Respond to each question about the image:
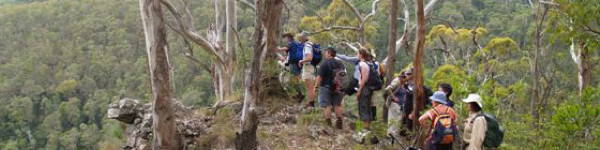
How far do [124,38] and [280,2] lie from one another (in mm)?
42671

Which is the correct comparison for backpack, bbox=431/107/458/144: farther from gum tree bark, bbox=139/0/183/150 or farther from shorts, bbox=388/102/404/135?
gum tree bark, bbox=139/0/183/150

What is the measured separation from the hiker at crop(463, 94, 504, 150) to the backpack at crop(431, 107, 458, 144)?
0.47 feet

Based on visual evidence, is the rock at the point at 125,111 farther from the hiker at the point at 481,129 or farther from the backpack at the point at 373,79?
the hiker at the point at 481,129

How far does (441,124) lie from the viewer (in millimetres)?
4207

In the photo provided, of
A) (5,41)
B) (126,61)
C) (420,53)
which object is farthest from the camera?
(5,41)

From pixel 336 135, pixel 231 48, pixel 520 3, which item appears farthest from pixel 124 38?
pixel 336 135

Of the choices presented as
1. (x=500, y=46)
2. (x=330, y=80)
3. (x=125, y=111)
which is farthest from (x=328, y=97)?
(x=500, y=46)

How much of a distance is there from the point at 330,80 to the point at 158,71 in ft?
5.65

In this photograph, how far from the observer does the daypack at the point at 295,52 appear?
6590mm

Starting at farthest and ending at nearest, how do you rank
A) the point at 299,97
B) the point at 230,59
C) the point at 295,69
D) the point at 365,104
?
the point at 230,59
the point at 299,97
the point at 295,69
the point at 365,104

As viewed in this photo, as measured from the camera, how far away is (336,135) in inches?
232

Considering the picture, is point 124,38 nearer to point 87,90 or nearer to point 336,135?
point 87,90

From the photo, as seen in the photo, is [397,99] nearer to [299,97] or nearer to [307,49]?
[307,49]

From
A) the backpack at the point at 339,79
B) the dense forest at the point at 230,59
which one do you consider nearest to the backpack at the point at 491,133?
the dense forest at the point at 230,59
